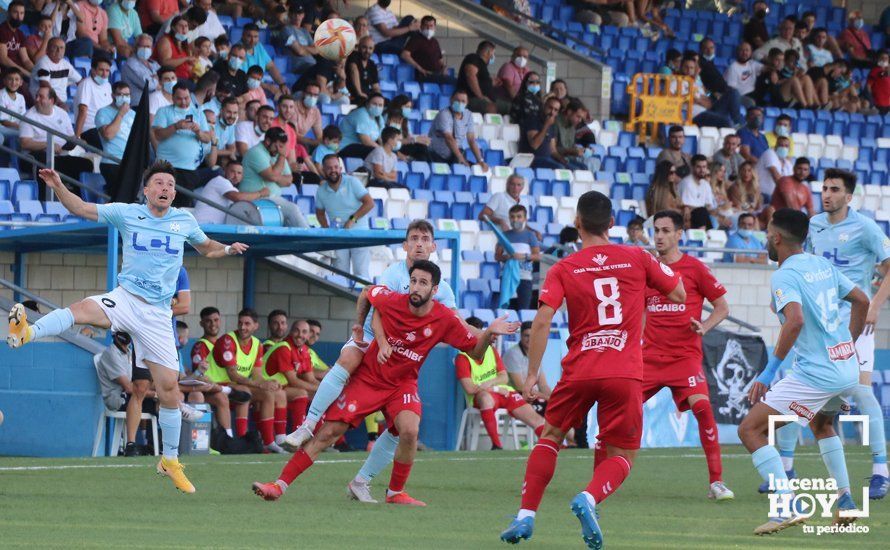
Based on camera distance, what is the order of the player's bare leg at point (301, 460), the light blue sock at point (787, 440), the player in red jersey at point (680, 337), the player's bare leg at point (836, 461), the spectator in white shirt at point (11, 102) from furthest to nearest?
the spectator in white shirt at point (11, 102) → the player in red jersey at point (680, 337) → the light blue sock at point (787, 440) → the player's bare leg at point (301, 460) → the player's bare leg at point (836, 461)

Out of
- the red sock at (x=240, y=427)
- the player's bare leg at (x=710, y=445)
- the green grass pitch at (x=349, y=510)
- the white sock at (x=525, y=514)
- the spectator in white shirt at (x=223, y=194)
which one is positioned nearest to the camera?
the white sock at (x=525, y=514)

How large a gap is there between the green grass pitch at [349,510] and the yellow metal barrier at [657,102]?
11720mm

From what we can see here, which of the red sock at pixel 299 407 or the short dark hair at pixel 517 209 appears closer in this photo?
the red sock at pixel 299 407

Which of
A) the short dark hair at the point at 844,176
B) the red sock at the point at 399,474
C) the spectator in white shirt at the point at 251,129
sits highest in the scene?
the spectator in white shirt at the point at 251,129

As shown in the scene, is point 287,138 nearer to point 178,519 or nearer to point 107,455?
point 107,455

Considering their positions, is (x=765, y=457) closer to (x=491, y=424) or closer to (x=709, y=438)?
(x=709, y=438)

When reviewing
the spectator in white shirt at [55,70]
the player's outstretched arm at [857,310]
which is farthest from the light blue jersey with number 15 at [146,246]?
the spectator in white shirt at [55,70]

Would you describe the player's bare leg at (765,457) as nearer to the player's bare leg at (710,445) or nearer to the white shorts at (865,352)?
the player's bare leg at (710,445)

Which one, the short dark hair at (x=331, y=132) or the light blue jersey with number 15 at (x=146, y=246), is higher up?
the short dark hair at (x=331, y=132)

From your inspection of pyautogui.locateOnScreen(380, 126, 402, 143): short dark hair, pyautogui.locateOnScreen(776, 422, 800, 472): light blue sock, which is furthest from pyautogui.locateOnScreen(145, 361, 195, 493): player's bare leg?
pyautogui.locateOnScreen(380, 126, 402, 143): short dark hair

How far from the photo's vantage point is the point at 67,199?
33.6 ft

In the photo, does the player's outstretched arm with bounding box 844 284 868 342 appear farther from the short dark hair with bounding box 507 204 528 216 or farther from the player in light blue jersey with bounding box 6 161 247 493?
the short dark hair with bounding box 507 204 528 216

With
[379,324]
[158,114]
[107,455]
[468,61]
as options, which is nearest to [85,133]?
[158,114]

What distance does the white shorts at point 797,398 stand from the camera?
349 inches
